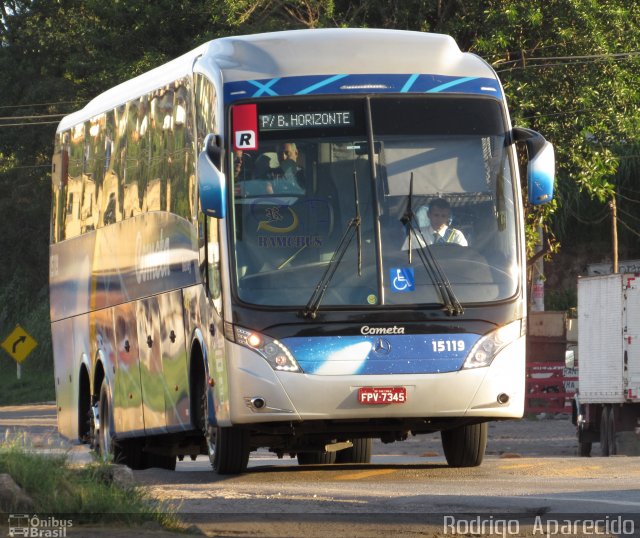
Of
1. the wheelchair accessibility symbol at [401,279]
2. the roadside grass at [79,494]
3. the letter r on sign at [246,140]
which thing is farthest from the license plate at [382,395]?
the roadside grass at [79,494]

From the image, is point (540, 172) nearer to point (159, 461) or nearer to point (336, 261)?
point (336, 261)

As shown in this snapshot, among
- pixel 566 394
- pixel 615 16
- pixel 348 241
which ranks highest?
pixel 615 16

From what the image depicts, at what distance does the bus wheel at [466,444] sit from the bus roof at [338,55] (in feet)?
10.4

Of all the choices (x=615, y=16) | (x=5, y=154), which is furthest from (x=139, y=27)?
(x=5, y=154)

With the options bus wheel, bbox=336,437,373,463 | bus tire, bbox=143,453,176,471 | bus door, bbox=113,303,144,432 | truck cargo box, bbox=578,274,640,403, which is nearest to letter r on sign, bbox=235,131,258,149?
bus door, bbox=113,303,144,432

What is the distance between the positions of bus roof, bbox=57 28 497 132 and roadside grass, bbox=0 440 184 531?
5.16 metres

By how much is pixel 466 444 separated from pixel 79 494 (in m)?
6.82

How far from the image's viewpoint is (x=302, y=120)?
14914 millimetres

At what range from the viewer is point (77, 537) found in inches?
358

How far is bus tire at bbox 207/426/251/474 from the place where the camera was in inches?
605

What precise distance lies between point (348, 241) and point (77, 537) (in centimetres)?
582

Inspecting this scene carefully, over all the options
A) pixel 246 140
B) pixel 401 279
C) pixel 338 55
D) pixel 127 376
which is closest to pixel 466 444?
pixel 401 279

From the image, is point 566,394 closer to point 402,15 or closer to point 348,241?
point 402,15

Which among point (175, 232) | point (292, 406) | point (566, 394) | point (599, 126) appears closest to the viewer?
point (292, 406)
